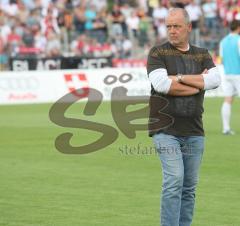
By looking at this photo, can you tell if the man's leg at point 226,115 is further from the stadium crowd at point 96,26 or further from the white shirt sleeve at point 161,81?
the stadium crowd at point 96,26

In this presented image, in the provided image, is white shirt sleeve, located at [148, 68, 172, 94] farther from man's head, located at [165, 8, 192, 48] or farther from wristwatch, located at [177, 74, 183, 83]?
man's head, located at [165, 8, 192, 48]

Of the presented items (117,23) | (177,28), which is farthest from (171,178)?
(117,23)

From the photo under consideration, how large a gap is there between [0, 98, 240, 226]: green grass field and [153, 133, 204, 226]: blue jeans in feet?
4.68

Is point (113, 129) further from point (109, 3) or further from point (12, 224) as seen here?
point (109, 3)

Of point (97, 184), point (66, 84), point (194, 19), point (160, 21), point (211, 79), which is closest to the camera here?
point (211, 79)

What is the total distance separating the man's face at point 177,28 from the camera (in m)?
7.93

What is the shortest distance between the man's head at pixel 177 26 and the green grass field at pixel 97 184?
2451 mm

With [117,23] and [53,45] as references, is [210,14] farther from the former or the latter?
[53,45]

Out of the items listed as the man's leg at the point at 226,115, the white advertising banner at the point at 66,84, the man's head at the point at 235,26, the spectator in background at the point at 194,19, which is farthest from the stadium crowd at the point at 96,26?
the man's leg at the point at 226,115

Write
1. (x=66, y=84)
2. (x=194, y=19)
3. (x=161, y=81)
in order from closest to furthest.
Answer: (x=161, y=81) < (x=66, y=84) < (x=194, y=19)

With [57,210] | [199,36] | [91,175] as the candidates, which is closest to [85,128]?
[91,175]

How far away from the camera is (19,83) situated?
87.1 feet

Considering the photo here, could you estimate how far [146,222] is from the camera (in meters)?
9.61

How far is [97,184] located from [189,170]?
411cm
